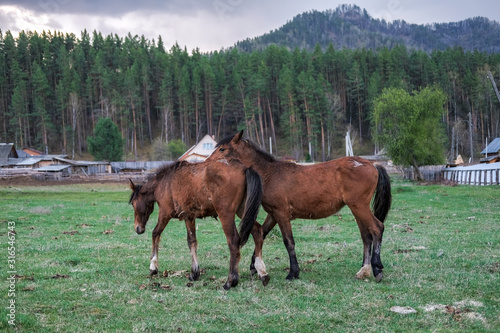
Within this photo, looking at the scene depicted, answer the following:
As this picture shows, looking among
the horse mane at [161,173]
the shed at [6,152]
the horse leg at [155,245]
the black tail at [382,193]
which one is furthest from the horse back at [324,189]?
the shed at [6,152]

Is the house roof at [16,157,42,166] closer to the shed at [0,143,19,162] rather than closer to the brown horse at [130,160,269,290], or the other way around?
the shed at [0,143,19,162]

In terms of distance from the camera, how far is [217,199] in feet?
25.3

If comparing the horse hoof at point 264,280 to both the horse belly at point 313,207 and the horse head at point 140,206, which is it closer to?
the horse belly at point 313,207

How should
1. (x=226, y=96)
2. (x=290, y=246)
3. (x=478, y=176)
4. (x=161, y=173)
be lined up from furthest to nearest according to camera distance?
1. (x=226, y=96)
2. (x=478, y=176)
3. (x=161, y=173)
4. (x=290, y=246)

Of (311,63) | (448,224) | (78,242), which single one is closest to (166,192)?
(78,242)

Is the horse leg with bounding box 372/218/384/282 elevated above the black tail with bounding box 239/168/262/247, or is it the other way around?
the black tail with bounding box 239/168/262/247

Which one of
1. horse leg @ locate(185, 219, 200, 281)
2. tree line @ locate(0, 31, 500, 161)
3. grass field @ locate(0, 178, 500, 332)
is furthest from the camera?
tree line @ locate(0, 31, 500, 161)

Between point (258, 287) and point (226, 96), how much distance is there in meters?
91.8

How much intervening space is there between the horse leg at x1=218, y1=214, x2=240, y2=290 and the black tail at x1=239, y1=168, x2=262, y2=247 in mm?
138

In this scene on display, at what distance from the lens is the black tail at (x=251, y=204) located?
295 inches

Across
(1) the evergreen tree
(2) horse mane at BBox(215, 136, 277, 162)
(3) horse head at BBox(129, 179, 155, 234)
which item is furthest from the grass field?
(1) the evergreen tree

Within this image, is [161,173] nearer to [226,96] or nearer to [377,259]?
[377,259]

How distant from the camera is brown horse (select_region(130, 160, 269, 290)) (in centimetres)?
752

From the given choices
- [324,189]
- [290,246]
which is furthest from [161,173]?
[324,189]
